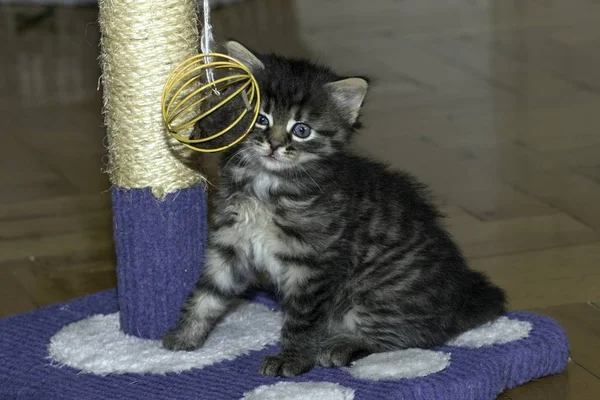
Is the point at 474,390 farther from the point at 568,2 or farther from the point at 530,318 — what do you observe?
the point at 568,2

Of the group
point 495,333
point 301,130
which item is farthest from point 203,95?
point 495,333

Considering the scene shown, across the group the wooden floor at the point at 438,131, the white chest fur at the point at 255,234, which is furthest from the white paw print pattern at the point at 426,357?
the white chest fur at the point at 255,234

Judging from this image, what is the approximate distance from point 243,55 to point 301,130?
0.57 feet

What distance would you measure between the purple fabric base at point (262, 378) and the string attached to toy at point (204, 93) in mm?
401

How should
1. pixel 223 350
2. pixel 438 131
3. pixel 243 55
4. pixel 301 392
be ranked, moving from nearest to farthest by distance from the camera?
pixel 301 392 → pixel 243 55 → pixel 223 350 → pixel 438 131

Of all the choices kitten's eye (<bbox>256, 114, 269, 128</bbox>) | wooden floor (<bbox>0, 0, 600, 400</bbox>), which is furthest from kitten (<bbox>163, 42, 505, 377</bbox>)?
wooden floor (<bbox>0, 0, 600, 400</bbox>)

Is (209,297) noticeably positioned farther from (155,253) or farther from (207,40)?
(207,40)

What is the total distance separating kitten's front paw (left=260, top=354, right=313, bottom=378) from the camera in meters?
1.90

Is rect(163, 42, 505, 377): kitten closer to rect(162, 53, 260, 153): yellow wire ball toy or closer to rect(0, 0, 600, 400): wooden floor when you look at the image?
rect(162, 53, 260, 153): yellow wire ball toy

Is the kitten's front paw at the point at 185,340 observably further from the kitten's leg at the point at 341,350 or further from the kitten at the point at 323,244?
the kitten's leg at the point at 341,350

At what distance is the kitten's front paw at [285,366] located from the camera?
74.7 inches

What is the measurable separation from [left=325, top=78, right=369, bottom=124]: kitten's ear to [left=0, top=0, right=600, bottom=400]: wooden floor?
57 centimetres

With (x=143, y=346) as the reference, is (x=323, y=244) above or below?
above

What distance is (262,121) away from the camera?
1.87 metres
